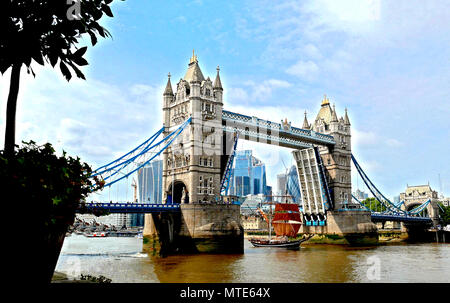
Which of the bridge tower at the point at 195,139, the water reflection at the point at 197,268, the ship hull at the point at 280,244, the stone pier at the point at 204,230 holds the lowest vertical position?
the ship hull at the point at 280,244

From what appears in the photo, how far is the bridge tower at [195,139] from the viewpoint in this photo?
4428cm

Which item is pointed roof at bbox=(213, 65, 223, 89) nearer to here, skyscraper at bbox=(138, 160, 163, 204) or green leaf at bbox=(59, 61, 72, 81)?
green leaf at bbox=(59, 61, 72, 81)

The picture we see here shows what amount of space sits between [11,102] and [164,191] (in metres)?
41.3

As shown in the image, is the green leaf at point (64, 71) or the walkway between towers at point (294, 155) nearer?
the green leaf at point (64, 71)

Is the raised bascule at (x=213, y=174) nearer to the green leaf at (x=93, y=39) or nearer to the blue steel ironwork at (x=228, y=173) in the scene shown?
the blue steel ironwork at (x=228, y=173)

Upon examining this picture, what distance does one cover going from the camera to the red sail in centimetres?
6431

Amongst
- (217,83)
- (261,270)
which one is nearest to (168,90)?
(217,83)

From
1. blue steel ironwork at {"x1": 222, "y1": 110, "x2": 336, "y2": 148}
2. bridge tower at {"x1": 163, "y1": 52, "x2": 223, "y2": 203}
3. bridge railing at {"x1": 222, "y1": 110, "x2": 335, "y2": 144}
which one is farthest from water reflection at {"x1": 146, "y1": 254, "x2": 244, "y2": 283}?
bridge railing at {"x1": 222, "y1": 110, "x2": 335, "y2": 144}

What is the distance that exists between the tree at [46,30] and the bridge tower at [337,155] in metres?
60.6

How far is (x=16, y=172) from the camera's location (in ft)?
22.2

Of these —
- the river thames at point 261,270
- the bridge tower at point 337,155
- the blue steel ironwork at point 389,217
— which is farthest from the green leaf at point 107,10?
the blue steel ironwork at point 389,217

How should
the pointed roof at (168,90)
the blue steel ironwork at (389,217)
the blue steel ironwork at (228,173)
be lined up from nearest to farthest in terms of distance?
1. the blue steel ironwork at (228,173)
2. the pointed roof at (168,90)
3. the blue steel ironwork at (389,217)

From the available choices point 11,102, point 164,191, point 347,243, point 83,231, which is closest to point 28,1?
point 11,102

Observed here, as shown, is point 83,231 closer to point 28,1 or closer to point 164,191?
point 164,191
